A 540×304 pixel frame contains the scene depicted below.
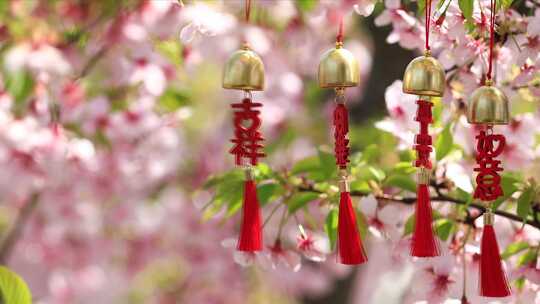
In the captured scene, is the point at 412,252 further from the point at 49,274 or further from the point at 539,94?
the point at 49,274

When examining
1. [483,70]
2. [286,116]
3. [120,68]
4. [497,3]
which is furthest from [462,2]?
[286,116]

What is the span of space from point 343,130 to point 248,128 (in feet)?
0.47

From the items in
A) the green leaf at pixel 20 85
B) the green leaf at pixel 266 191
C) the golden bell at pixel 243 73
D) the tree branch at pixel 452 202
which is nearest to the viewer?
the golden bell at pixel 243 73

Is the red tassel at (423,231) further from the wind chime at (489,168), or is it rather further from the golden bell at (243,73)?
the golden bell at (243,73)

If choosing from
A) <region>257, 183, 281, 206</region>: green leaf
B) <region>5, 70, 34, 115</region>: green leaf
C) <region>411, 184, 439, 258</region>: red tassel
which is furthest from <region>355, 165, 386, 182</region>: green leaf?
<region>5, 70, 34, 115</region>: green leaf

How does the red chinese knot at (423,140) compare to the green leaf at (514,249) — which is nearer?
the red chinese knot at (423,140)

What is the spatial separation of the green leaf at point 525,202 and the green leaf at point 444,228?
0.40 ft

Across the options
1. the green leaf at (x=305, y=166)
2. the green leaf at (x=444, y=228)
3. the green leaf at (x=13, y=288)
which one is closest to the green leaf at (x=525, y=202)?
the green leaf at (x=444, y=228)

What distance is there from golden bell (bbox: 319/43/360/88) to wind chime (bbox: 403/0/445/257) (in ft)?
0.23

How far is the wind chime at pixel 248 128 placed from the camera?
1265 mm

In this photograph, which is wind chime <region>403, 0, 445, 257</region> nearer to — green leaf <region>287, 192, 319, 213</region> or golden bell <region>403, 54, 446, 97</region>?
golden bell <region>403, 54, 446, 97</region>

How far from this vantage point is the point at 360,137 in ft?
8.40

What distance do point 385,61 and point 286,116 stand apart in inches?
21.1

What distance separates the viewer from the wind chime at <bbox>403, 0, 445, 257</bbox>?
3.85 feet
